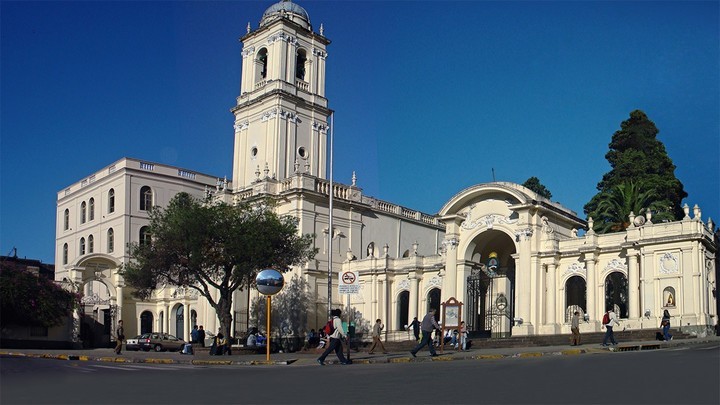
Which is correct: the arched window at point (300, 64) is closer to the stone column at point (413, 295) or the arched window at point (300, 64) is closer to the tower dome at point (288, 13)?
the tower dome at point (288, 13)

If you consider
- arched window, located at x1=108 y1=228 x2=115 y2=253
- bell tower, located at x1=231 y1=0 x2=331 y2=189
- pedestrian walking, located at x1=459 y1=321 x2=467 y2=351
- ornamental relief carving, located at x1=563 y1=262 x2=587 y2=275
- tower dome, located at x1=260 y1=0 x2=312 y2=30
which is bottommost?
pedestrian walking, located at x1=459 y1=321 x2=467 y2=351

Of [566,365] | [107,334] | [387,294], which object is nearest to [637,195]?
[387,294]

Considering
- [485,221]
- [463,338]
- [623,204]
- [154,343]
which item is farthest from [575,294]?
[154,343]

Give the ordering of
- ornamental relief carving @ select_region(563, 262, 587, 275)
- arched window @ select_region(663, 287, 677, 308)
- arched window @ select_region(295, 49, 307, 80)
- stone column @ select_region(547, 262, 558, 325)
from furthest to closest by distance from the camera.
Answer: arched window @ select_region(295, 49, 307, 80) → stone column @ select_region(547, 262, 558, 325) → ornamental relief carving @ select_region(563, 262, 587, 275) → arched window @ select_region(663, 287, 677, 308)

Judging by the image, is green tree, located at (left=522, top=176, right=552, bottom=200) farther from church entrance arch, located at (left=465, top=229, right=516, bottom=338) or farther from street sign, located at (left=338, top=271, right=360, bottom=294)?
street sign, located at (left=338, top=271, right=360, bottom=294)

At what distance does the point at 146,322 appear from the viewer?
59.5 meters

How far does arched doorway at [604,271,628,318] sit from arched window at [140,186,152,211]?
1441 inches

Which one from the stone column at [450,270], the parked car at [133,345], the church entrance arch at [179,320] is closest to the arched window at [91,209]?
the church entrance arch at [179,320]

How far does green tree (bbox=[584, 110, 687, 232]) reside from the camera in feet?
Answer: 171

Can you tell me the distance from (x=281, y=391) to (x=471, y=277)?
29.6 m

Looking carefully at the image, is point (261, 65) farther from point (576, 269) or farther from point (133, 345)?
point (576, 269)

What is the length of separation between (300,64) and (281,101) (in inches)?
182

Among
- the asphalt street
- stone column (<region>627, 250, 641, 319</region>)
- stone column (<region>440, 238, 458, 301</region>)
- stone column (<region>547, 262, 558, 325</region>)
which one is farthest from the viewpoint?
stone column (<region>440, 238, 458, 301</region>)

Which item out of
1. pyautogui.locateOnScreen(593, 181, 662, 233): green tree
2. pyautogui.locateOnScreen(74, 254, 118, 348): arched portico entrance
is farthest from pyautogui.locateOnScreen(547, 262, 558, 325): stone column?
pyautogui.locateOnScreen(74, 254, 118, 348): arched portico entrance
